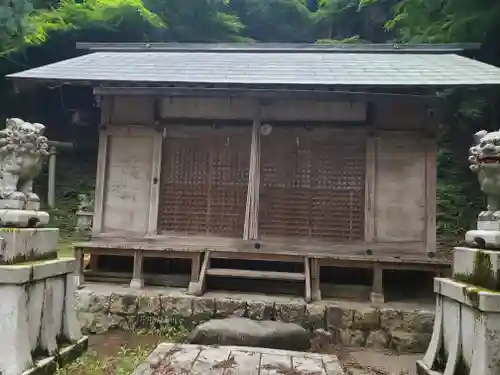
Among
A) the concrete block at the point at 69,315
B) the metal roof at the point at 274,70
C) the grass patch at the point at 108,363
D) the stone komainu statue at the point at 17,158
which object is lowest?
the grass patch at the point at 108,363

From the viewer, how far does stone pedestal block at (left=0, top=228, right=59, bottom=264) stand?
154 inches

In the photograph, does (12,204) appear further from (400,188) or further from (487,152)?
(400,188)

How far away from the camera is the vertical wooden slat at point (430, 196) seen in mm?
6941

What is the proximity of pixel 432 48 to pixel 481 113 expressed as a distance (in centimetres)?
301

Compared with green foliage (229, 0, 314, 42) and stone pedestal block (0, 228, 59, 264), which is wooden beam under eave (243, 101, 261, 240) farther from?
green foliage (229, 0, 314, 42)

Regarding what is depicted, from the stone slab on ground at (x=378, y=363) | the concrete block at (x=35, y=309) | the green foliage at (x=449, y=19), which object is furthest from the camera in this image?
the green foliage at (x=449, y=19)

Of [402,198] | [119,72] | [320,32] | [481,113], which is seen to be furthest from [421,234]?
[320,32]

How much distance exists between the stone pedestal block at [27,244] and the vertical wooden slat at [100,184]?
283 cm

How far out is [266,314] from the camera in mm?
6102

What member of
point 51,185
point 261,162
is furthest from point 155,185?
point 51,185

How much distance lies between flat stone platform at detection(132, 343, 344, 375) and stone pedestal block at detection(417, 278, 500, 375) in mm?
980

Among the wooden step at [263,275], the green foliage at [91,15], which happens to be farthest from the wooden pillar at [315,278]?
the green foliage at [91,15]

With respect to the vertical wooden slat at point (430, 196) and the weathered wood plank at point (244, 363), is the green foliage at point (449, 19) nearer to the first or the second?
the vertical wooden slat at point (430, 196)

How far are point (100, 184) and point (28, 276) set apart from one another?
385cm
